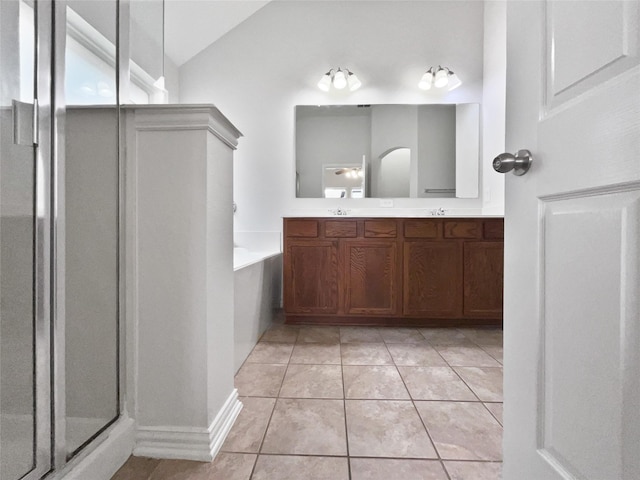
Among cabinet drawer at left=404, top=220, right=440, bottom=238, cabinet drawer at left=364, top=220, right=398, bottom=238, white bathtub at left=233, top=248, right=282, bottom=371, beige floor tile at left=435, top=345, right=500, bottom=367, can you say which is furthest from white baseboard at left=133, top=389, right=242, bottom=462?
cabinet drawer at left=404, top=220, right=440, bottom=238

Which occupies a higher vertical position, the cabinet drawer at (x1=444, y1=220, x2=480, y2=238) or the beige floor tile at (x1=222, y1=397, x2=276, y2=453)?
the cabinet drawer at (x1=444, y1=220, x2=480, y2=238)

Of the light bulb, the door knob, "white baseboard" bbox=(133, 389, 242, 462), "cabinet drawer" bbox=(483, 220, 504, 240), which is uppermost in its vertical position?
the light bulb

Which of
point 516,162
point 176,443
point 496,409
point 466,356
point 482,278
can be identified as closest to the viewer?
point 516,162

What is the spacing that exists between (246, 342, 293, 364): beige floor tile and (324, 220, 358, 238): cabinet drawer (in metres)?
0.86

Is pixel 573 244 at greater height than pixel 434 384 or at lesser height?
greater

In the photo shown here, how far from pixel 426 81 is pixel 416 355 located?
7.79 ft

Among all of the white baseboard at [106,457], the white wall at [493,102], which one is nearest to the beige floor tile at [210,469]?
the white baseboard at [106,457]

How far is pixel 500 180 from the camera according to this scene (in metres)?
2.62

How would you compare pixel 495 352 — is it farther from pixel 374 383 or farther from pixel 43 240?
pixel 43 240

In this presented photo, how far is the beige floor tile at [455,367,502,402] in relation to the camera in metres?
1.38

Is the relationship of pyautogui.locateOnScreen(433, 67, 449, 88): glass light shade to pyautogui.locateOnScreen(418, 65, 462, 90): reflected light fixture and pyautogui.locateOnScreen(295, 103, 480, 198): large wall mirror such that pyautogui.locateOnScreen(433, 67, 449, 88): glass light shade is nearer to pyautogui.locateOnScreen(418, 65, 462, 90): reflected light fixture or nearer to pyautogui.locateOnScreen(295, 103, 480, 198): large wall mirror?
pyautogui.locateOnScreen(418, 65, 462, 90): reflected light fixture

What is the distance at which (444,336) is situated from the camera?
7.26 feet

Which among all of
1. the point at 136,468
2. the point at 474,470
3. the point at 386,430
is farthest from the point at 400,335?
the point at 136,468

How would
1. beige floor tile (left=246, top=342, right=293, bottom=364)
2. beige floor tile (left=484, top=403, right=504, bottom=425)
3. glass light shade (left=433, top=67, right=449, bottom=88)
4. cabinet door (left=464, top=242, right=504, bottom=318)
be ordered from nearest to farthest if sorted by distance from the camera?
beige floor tile (left=484, top=403, right=504, bottom=425) < beige floor tile (left=246, top=342, right=293, bottom=364) < cabinet door (left=464, top=242, right=504, bottom=318) < glass light shade (left=433, top=67, right=449, bottom=88)
